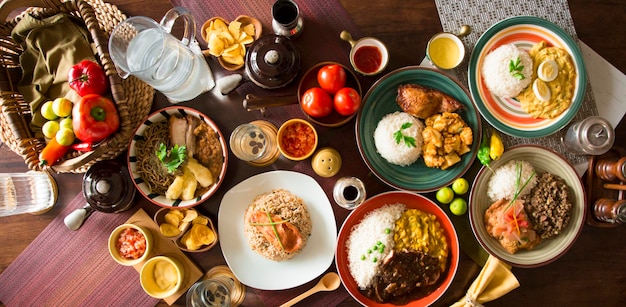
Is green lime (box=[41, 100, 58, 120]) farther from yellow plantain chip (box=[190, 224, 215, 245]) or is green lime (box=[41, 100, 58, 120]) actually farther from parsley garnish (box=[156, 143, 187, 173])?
yellow plantain chip (box=[190, 224, 215, 245])

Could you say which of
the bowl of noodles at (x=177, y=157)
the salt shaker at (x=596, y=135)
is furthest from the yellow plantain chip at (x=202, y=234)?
the salt shaker at (x=596, y=135)

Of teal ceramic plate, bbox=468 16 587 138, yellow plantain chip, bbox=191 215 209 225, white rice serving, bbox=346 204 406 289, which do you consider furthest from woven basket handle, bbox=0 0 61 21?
teal ceramic plate, bbox=468 16 587 138

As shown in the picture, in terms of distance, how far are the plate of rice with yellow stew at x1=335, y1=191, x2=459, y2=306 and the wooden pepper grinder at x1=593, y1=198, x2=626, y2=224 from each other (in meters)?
0.72

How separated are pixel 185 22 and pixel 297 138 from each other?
0.78 m

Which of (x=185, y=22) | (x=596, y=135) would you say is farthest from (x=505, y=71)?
(x=185, y=22)

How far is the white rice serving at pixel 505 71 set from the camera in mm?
2059

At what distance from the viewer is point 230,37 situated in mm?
2127

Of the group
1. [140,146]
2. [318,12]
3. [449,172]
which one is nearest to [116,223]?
[140,146]

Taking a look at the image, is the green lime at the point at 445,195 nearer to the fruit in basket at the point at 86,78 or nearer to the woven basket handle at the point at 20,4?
the fruit in basket at the point at 86,78

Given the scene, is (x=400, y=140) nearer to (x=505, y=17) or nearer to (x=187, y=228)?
(x=505, y=17)

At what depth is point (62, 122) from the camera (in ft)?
6.42

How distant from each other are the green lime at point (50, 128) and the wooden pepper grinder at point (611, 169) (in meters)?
2.58

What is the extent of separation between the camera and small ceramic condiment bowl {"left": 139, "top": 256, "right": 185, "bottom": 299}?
→ 205 cm

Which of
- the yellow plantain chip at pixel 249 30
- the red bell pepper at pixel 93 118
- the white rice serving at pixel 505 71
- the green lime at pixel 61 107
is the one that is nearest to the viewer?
the red bell pepper at pixel 93 118
